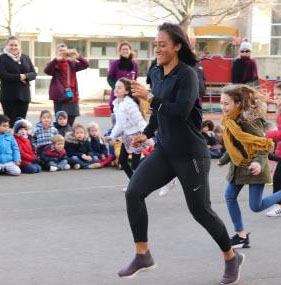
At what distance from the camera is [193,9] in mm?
31719

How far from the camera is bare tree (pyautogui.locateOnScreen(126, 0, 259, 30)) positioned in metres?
29.3

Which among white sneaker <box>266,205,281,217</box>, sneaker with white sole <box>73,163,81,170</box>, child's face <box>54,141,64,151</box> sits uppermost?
child's face <box>54,141,64,151</box>

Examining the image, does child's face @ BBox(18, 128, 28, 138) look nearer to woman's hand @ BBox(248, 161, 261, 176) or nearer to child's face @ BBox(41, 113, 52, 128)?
child's face @ BBox(41, 113, 52, 128)

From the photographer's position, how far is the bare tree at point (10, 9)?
28388 millimetres

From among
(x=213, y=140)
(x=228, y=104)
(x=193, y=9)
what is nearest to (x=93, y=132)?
(x=213, y=140)

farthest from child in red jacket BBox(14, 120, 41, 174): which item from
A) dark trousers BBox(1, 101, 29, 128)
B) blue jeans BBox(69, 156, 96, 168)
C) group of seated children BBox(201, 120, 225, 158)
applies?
group of seated children BBox(201, 120, 225, 158)

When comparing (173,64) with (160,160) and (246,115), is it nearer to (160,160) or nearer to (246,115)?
(160,160)

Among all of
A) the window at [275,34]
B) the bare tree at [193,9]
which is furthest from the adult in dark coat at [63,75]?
the window at [275,34]

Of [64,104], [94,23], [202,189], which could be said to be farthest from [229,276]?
[94,23]

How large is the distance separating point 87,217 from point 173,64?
121 inches

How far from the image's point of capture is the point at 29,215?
754cm

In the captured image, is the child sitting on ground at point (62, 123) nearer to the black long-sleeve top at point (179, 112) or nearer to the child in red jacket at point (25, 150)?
the child in red jacket at point (25, 150)

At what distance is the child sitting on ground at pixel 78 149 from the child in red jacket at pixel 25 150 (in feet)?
2.05

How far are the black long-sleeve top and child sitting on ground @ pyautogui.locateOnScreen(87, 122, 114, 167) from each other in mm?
6347
